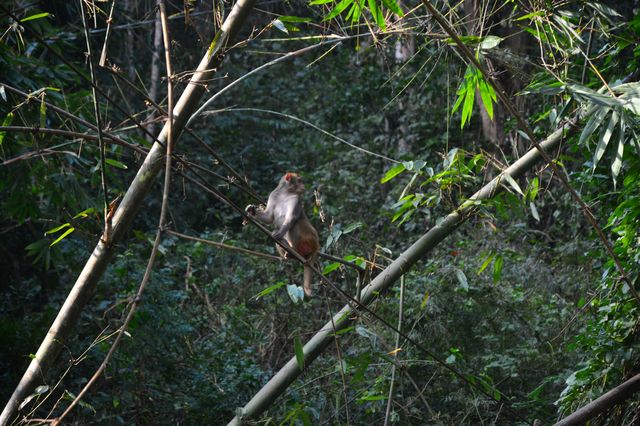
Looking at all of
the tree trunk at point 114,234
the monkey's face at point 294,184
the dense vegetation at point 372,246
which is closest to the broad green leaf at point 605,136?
the dense vegetation at point 372,246

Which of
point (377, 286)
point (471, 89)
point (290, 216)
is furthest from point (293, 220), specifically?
point (471, 89)

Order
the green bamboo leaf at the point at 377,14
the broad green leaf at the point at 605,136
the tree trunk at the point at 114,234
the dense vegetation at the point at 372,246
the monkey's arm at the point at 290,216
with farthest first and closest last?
the monkey's arm at the point at 290,216, the dense vegetation at the point at 372,246, the green bamboo leaf at the point at 377,14, the broad green leaf at the point at 605,136, the tree trunk at the point at 114,234

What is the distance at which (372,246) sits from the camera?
7.07 metres

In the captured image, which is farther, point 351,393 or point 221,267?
point 221,267

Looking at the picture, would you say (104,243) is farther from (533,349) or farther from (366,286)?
(533,349)

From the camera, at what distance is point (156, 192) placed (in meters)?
9.48

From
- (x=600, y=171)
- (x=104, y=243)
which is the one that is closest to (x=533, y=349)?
(x=600, y=171)

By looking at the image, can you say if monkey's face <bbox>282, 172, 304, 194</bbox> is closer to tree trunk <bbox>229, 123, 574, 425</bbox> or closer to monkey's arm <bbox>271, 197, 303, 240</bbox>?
monkey's arm <bbox>271, 197, 303, 240</bbox>

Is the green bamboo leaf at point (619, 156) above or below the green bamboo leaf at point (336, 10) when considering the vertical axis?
below

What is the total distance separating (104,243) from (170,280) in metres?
4.59

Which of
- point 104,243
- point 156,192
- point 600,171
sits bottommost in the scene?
point 156,192

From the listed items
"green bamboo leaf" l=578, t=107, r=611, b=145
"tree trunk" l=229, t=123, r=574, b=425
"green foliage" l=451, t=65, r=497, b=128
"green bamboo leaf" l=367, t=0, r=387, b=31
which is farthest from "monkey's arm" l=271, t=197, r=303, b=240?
"green bamboo leaf" l=578, t=107, r=611, b=145

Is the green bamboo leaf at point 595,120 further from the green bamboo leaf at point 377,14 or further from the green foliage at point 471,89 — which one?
the green bamboo leaf at point 377,14

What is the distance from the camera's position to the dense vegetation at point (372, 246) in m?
2.46
